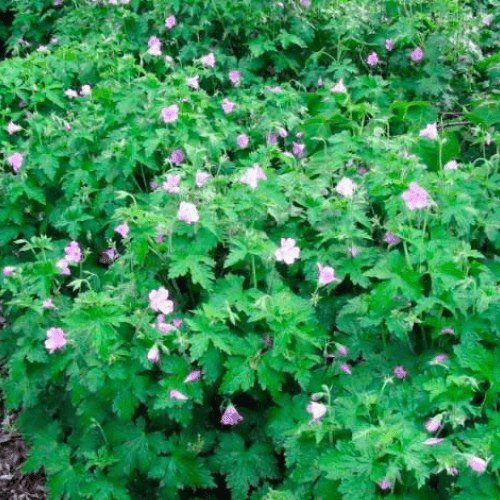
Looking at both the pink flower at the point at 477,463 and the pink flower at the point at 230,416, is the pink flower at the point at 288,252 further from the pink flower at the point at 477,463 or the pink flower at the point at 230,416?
the pink flower at the point at 477,463

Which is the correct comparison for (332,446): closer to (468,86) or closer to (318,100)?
(318,100)

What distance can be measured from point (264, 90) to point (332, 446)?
2443 mm

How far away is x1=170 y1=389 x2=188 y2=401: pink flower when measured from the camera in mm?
2596

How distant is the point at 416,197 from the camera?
279 cm

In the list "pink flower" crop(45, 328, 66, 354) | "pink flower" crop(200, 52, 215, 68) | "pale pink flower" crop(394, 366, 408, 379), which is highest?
"pink flower" crop(200, 52, 215, 68)

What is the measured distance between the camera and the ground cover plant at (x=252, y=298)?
2377 millimetres

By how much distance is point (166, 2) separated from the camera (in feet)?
16.2

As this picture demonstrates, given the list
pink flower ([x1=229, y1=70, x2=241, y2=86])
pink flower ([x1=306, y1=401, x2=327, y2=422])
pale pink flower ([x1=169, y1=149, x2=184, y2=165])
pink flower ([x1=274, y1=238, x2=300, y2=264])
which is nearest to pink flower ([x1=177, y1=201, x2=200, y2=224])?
pink flower ([x1=274, y1=238, x2=300, y2=264])

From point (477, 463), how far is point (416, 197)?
1.11 meters

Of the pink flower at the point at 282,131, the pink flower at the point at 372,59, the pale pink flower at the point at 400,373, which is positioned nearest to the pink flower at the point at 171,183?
the pink flower at the point at 282,131

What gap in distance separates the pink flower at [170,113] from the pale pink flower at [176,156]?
0.50 ft

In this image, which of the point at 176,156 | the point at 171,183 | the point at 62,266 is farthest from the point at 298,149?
the point at 62,266

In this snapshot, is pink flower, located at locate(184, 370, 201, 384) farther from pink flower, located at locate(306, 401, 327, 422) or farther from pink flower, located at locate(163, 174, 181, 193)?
pink flower, located at locate(163, 174, 181, 193)

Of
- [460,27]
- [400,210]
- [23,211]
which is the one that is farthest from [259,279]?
[460,27]
